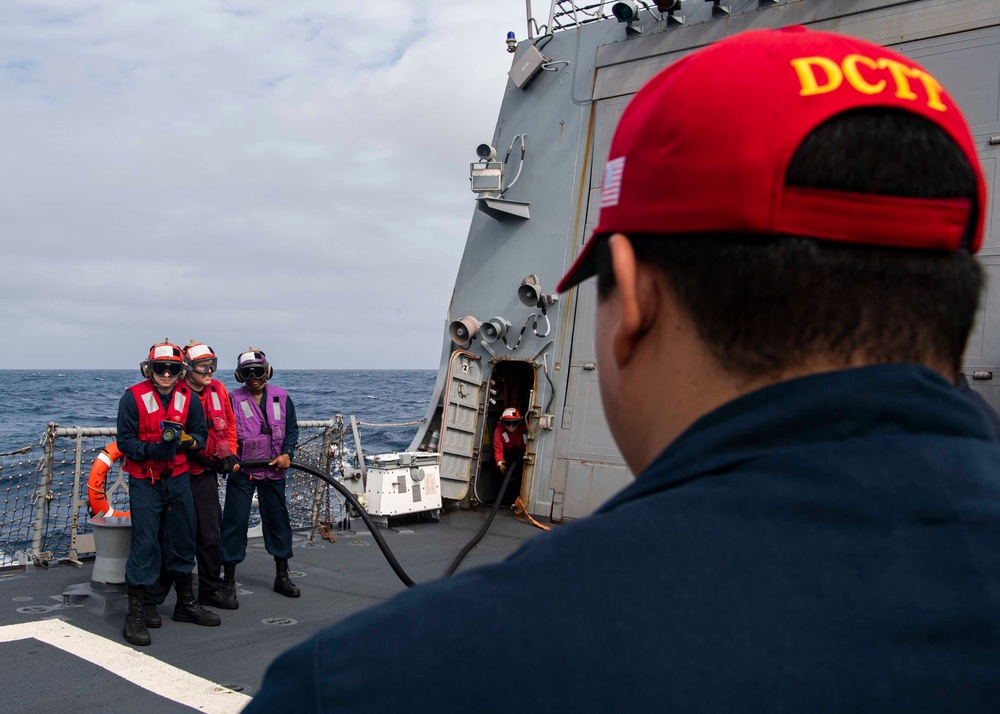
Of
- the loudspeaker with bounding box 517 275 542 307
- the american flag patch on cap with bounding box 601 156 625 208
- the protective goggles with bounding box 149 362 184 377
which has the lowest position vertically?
the protective goggles with bounding box 149 362 184 377

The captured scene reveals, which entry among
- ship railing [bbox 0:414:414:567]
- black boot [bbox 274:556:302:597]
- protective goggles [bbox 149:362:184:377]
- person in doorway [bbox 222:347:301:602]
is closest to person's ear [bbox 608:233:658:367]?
protective goggles [bbox 149:362:184:377]

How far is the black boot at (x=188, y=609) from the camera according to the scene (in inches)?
218

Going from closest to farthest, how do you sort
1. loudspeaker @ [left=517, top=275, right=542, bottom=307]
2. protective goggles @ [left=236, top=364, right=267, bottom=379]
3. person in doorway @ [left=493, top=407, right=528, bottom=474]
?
protective goggles @ [left=236, top=364, right=267, bottom=379] → loudspeaker @ [left=517, top=275, right=542, bottom=307] → person in doorway @ [left=493, top=407, right=528, bottom=474]

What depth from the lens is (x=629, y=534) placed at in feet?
2.14

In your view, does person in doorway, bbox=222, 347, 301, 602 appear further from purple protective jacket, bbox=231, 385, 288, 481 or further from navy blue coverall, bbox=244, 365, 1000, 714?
navy blue coverall, bbox=244, 365, 1000, 714

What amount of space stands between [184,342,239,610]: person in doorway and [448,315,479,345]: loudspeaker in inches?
139

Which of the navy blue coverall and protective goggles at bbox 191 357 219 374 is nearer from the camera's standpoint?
the navy blue coverall

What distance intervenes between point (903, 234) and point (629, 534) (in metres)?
0.38

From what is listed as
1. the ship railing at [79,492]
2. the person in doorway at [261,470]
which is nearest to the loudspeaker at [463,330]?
the ship railing at [79,492]

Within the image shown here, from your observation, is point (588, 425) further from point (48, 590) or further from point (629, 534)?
point (629, 534)

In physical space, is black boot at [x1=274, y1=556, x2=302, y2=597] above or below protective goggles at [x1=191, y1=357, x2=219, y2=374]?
below

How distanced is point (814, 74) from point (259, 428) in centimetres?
612

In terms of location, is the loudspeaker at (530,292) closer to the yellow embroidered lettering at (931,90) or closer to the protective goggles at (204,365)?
the protective goggles at (204,365)

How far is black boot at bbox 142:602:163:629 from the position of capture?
17.7 feet
